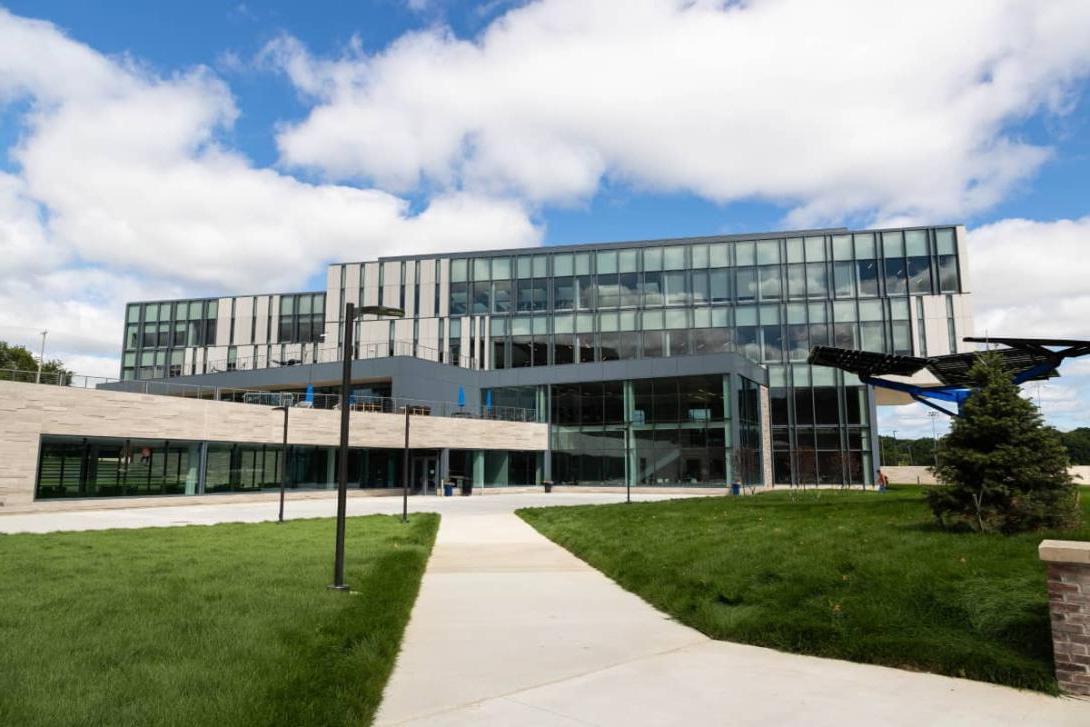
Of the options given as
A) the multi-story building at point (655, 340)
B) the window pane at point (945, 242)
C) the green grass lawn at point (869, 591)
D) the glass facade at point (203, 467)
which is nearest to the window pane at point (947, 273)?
the multi-story building at point (655, 340)

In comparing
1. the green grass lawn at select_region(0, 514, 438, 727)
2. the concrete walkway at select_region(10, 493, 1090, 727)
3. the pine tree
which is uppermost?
the pine tree

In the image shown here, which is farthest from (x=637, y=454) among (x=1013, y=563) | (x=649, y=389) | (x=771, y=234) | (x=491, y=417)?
(x=1013, y=563)

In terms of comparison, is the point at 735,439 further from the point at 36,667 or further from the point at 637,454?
the point at 36,667

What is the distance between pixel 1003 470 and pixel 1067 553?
639 cm

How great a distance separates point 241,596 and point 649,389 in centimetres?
4361

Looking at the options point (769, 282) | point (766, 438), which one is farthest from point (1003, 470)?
point (769, 282)

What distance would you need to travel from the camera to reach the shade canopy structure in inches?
818

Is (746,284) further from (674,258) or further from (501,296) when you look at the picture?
(501,296)

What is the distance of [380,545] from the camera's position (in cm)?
1722

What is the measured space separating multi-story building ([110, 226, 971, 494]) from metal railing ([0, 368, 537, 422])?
244 centimetres

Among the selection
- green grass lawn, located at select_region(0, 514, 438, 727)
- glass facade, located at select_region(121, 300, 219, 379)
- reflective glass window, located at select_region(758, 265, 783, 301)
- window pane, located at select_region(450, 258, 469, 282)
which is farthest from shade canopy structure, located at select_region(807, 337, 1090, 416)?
glass facade, located at select_region(121, 300, 219, 379)

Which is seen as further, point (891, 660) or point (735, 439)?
point (735, 439)

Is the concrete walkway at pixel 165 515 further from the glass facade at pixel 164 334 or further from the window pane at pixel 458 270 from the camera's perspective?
the glass facade at pixel 164 334

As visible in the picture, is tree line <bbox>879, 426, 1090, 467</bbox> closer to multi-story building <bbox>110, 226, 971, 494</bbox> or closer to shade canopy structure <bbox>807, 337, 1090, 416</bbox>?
multi-story building <bbox>110, 226, 971, 494</bbox>
